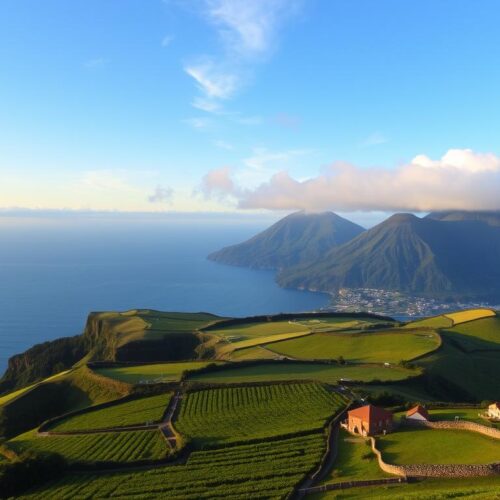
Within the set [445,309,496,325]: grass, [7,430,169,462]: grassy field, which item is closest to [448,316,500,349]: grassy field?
[445,309,496,325]: grass

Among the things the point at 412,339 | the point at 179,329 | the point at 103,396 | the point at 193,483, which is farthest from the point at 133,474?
the point at 179,329

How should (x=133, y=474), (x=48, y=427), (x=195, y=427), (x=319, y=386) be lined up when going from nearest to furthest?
1. (x=133, y=474)
2. (x=195, y=427)
3. (x=48, y=427)
4. (x=319, y=386)

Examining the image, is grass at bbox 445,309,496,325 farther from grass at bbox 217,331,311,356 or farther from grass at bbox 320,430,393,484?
grass at bbox 320,430,393,484

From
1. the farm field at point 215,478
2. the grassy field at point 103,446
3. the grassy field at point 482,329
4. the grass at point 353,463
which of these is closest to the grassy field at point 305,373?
the grassy field at point 103,446

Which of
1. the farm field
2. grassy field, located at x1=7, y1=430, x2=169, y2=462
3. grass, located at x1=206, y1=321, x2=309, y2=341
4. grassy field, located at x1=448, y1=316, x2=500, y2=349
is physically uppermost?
the farm field

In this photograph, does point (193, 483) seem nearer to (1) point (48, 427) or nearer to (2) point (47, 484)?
(2) point (47, 484)
